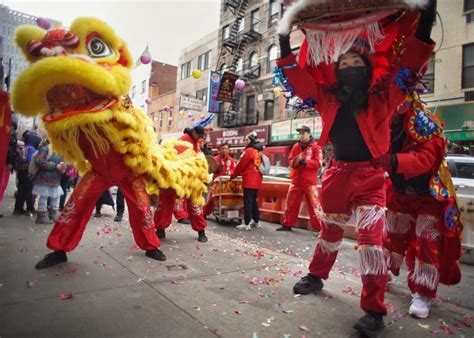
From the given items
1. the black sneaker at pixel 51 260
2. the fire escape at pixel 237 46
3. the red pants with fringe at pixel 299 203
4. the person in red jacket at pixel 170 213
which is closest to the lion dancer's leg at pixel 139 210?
the black sneaker at pixel 51 260

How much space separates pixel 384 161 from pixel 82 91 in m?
2.63

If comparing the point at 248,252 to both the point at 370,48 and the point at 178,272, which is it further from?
the point at 370,48

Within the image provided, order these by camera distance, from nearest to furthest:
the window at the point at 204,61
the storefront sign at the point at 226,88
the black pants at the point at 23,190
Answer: the black pants at the point at 23,190
the storefront sign at the point at 226,88
the window at the point at 204,61

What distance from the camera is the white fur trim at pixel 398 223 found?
3.18 meters

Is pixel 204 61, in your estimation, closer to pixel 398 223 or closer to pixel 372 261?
pixel 398 223

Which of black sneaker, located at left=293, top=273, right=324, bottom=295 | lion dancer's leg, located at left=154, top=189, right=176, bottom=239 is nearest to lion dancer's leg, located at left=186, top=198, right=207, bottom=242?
lion dancer's leg, located at left=154, top=189, right=176, bottom=239

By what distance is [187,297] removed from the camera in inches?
112

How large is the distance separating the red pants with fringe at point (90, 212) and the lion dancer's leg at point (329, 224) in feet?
5.64

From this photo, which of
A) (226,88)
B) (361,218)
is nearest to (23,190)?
(361,218)

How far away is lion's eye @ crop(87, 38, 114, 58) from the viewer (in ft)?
10.5

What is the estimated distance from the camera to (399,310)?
2889 mm

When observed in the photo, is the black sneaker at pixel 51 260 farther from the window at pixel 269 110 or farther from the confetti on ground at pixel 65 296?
the window at pixel 269 110

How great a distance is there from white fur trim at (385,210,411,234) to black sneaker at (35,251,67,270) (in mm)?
3156

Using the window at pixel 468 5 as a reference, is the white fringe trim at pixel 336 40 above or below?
below
